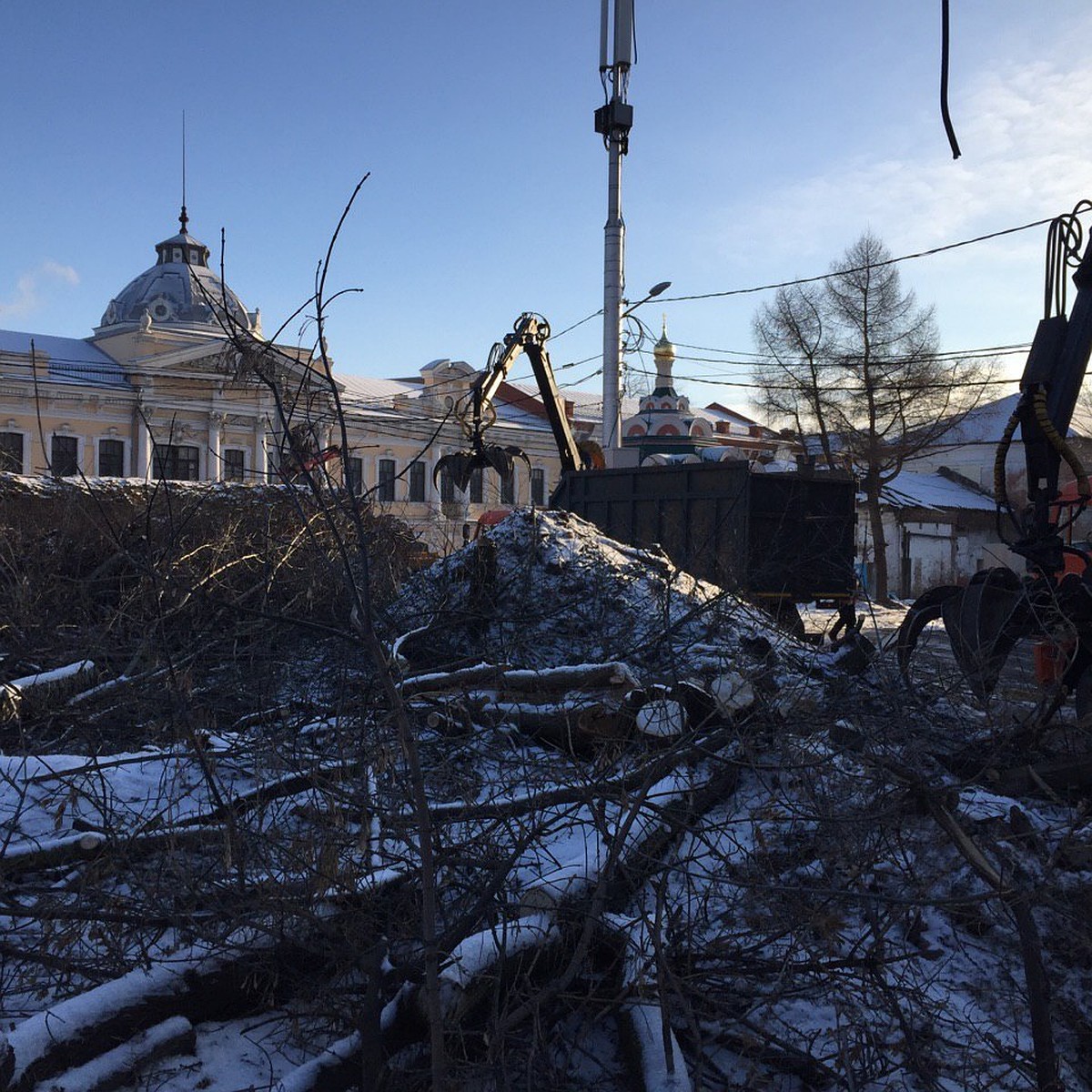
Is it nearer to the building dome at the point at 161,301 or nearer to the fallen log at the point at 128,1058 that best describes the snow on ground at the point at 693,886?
the fallen log at the point at 128,1058

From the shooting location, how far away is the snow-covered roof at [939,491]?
118ft

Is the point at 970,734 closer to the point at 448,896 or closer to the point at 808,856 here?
the point at 808,856

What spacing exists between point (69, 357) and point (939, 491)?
32.4m

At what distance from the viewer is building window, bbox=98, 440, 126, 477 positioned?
3641 cm

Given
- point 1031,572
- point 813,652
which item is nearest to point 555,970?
point 1031,572

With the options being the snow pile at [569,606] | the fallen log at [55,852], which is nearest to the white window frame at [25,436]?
the snow pile at [569,606]

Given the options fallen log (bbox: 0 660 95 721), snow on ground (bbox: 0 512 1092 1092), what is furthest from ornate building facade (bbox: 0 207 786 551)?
snow on ground (bbox: 0 512 1092 1092)

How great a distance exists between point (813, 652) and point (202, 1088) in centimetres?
549

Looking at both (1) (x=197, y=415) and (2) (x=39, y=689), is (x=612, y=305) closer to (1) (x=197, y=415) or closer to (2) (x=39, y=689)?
(2) (x=39, y=689)

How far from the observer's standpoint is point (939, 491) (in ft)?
125

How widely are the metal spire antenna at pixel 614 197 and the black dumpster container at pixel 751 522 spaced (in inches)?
201

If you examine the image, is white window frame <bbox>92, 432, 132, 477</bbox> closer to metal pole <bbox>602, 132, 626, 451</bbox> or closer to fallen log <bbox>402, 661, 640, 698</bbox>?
metal pole <bbox>602, 132, 626, 451</bbox>

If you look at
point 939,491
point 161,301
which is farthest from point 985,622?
point 161,301

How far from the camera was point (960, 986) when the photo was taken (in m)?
3.94
